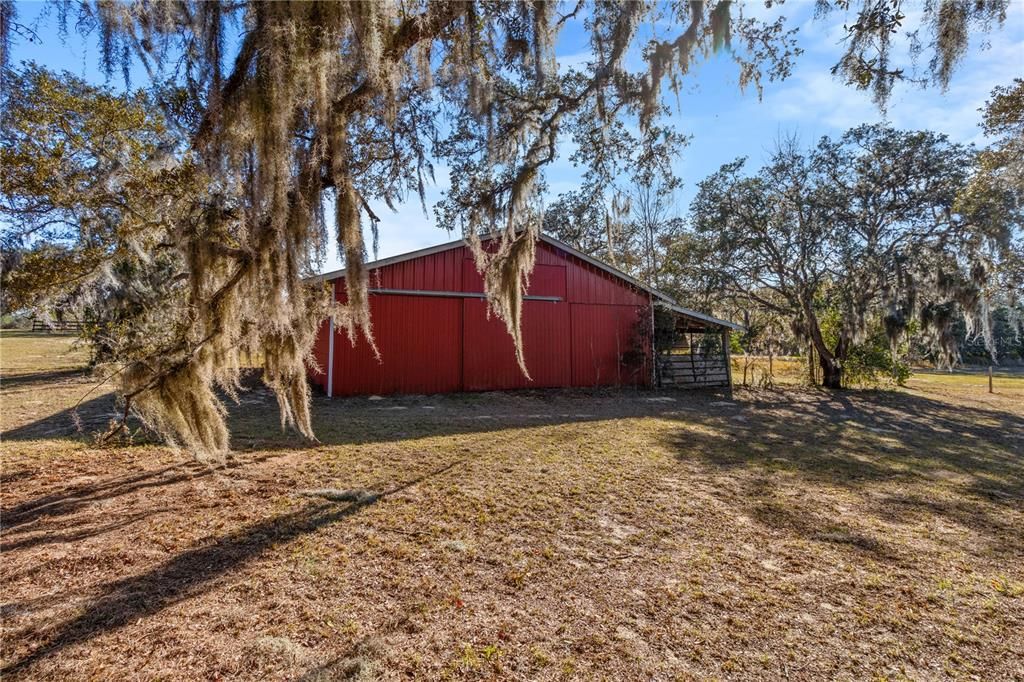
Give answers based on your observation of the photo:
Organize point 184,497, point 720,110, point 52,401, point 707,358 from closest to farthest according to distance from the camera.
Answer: point 184,497, point 720,110, point 52,401, point 707,358

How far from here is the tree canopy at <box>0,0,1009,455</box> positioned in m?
3.13

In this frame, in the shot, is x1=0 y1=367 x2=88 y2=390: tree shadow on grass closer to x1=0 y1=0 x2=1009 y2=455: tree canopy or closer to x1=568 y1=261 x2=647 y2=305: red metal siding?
x1=0 y1=0 x2=1009 y2=455: tree canopy

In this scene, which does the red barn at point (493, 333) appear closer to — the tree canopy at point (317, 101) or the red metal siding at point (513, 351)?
the red metal siding at point (513, 351)

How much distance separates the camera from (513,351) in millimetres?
11820

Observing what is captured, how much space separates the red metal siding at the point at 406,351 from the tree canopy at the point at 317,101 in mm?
5180

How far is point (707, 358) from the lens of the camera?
45.2ft

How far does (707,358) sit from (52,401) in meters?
15.6

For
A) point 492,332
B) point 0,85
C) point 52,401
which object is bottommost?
point 52,401

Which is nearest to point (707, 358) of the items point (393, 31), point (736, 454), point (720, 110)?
point (736, 454)

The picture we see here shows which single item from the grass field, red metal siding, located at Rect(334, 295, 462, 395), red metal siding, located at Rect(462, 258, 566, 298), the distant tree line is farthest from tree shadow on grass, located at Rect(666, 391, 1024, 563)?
red metal siding, located at Rect(334, 295, 462, 395)

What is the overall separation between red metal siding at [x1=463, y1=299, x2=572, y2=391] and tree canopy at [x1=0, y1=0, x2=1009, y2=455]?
604cm

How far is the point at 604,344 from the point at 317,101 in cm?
1056

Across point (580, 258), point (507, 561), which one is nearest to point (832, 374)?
point (580, 258)

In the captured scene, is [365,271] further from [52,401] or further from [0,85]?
[52,401]
